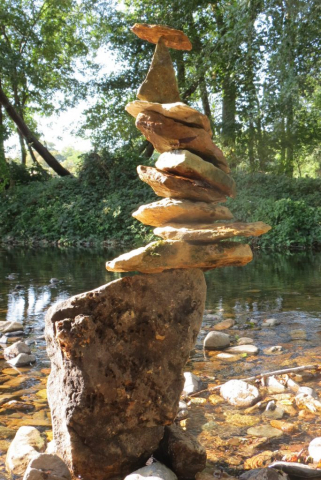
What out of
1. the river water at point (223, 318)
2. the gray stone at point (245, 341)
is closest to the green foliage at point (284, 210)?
the river water at point (223, 318)

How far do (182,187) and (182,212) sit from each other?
8.1 inches

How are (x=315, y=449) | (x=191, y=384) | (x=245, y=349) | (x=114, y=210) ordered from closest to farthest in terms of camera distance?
1. (x=315, y=449)
2. (x=191, y=384)
3. (x=245, y=349)
4. (x=114, y=210)

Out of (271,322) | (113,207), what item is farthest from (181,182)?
(113,207)

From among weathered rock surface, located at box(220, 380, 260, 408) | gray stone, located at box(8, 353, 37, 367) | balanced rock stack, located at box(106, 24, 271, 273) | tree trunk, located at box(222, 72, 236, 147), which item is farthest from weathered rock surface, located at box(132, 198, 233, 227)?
tree trunk, located at box(222, 72, 236, 147)

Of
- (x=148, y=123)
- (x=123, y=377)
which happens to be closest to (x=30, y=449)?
(x=123, y=377)

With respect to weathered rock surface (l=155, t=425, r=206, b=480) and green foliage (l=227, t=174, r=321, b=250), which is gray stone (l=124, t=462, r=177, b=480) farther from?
green foliage (l=227, t=174, r=321, b=250)

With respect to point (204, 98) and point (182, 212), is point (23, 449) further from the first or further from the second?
point (204, 98)

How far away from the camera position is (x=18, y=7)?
2397cm

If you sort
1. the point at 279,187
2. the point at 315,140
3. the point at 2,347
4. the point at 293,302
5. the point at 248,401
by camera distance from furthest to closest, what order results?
the point at 315,140, the point at 279,187, the point at 293,302, the point at 2,347, the point at 248,401

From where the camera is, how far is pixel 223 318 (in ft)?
23.2

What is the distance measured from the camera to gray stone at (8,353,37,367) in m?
5.11

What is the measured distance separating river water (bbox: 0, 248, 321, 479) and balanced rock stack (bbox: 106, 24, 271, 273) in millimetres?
1293

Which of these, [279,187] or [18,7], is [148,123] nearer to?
[279,187]

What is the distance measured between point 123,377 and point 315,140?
859 inches
